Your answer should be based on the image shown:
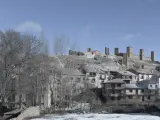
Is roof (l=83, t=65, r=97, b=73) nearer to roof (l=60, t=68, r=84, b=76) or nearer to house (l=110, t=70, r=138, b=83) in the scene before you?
roof (l=60, t=68, r=84, b=76)

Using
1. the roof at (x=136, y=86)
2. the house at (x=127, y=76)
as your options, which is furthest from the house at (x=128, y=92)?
the house at (x=127, y=76)

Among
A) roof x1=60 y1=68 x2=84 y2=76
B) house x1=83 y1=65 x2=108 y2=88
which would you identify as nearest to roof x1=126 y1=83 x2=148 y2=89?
house x1=83 y1=65 x2=108 y2=88

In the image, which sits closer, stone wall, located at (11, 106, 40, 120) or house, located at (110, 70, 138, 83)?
stone wall, located at (11, 106, 40, 120)

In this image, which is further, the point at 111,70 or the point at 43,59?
the point at 111,70

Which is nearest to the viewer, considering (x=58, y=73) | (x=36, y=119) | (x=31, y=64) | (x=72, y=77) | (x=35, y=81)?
(x=36, y=119)

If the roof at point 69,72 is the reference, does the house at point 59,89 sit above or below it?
below

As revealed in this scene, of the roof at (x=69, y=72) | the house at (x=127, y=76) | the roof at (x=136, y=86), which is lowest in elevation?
the roof at (x=136, y=86)

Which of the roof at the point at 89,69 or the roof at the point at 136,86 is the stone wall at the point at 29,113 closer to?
the roof at the point at 136,86

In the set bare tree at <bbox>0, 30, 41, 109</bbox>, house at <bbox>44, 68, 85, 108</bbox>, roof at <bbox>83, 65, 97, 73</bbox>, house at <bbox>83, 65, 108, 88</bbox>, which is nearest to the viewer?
bare tree at <bbox>0, 30, 41, 109</bbox>

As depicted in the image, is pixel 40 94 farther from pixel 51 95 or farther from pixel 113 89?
pixel 113 89

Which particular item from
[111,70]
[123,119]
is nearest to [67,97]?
[123,119]

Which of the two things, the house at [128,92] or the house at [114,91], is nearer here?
the house at [128,92]

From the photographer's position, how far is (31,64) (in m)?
39.6

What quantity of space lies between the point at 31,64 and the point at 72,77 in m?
20.4
